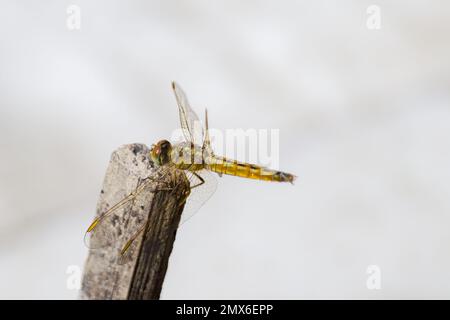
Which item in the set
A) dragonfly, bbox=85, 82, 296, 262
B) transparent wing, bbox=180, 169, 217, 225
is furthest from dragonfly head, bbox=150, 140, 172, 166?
transparent wing, bbox=180, 169, 217, 225

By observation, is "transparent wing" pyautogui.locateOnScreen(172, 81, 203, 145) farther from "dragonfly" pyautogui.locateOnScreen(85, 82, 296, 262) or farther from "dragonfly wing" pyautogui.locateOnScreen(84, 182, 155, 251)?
"dragonfly wing" pyautogui.locateOnScreen(84, 182, 155, 251)

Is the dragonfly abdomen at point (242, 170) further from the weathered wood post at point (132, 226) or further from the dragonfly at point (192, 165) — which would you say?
the weathered wood post at point (132, 226)

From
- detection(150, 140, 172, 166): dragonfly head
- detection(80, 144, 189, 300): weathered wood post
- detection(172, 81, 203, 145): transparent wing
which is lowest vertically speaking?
detection(80, 144, 189, 300): weathered wood post

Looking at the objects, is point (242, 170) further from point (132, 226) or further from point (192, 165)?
point (132, 226)

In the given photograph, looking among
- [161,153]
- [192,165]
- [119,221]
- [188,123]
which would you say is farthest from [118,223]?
[188,123]

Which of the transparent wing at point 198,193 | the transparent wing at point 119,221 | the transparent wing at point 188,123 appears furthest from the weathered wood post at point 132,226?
the transparent wing at point 188,123
